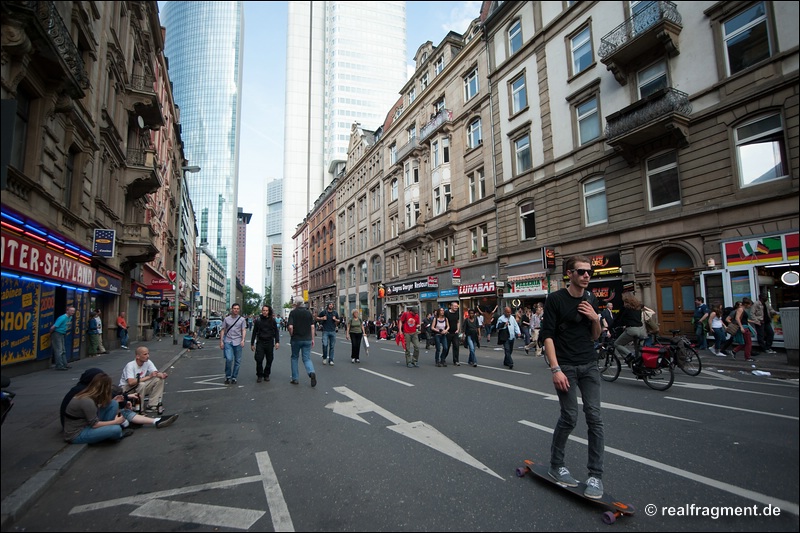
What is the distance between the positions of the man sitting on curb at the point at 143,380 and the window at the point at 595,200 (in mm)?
6888

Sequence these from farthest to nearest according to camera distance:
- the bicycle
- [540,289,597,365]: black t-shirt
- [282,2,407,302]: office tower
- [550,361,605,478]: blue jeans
Result: 1. [282,2,407,302]: office tower
2. the bicycle
3. [540,289,597,365]: black t-shirt
4. [550,361,605,478]: blue jeans

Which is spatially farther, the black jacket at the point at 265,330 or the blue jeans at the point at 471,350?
the blue jeans at the point at 471,350

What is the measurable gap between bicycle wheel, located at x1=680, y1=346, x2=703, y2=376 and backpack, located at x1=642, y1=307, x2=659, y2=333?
33.9 inches

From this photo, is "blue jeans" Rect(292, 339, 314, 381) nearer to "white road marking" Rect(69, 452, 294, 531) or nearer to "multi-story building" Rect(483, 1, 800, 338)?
"white road marking" Rect(69, 452, 294, 531)

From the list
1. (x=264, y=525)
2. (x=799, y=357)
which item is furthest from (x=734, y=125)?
(x=264, y=525)

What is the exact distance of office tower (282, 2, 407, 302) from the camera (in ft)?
347

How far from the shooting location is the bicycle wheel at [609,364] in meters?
8.84

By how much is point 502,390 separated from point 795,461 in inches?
247

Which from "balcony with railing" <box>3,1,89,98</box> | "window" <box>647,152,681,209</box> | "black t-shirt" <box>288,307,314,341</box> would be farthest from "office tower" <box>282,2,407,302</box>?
"window" <box>647,152,681,209</box>

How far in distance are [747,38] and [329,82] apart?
392 feet

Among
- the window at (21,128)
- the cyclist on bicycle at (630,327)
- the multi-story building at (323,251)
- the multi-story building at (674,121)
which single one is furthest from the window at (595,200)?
the multi-story building at (323,251)

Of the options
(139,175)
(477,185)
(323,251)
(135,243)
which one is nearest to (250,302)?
(323,251)

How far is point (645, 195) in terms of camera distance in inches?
189

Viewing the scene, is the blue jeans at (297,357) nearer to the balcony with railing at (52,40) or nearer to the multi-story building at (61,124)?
the multi-story building at (61,124)
